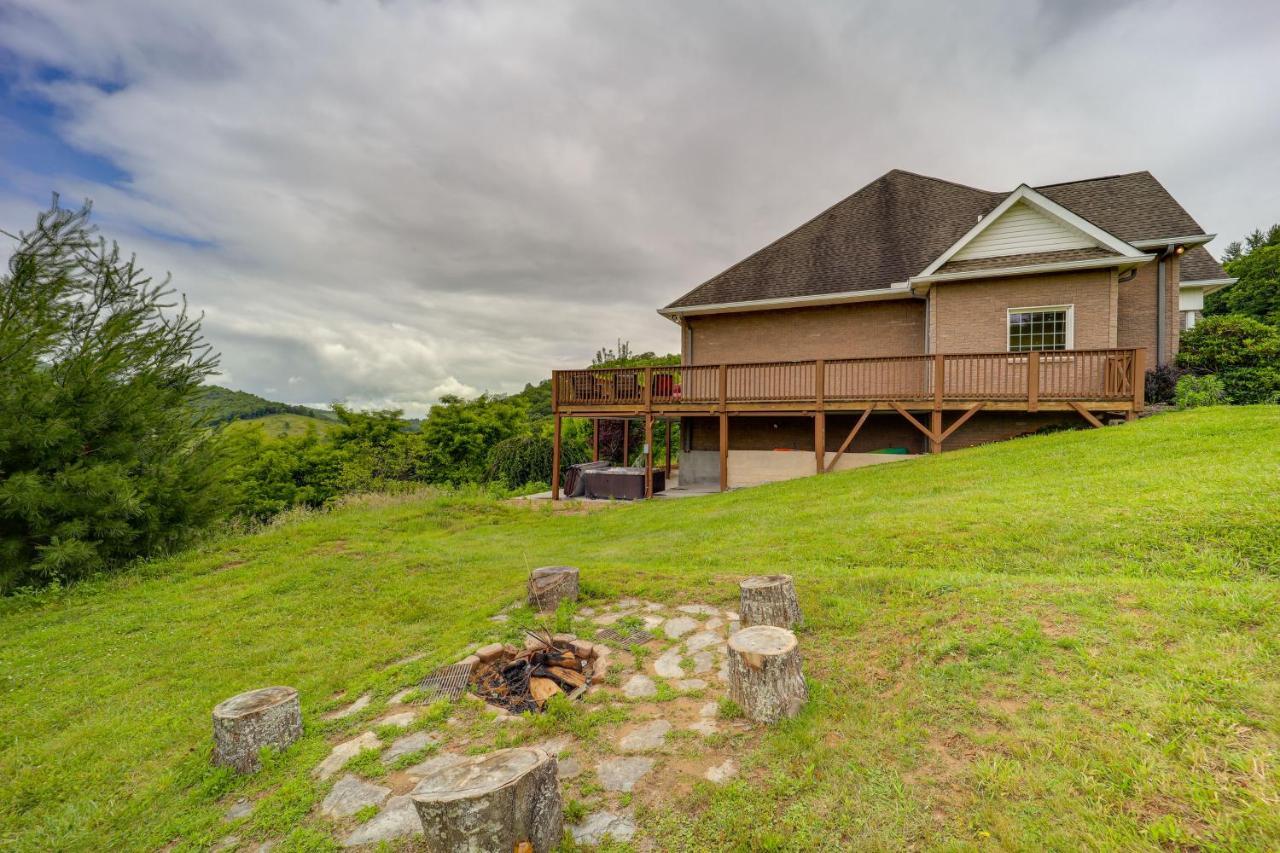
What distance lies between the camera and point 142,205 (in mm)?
10133

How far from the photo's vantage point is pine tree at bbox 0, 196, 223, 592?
21.5 feet

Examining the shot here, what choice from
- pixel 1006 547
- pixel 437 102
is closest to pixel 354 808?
pixel 1006 547

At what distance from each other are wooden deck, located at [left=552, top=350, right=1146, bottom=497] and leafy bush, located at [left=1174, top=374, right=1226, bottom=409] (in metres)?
1.24

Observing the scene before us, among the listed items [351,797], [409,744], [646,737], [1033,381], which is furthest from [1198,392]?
[351,797]

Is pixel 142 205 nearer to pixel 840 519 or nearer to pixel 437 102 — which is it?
pixel 437 102

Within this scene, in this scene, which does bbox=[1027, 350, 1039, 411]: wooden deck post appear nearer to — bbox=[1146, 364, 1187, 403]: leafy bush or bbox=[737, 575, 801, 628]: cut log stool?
bbox=[1146, 364, 1187, 403]: leafy bush

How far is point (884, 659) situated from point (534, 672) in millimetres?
2438

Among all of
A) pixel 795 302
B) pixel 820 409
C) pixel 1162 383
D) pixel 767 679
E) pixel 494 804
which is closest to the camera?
pixel 494 804

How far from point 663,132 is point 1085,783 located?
15235mm

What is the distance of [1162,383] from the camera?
10.9 meters

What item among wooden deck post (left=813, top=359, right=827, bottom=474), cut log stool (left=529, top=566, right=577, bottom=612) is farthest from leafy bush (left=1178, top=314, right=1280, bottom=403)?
cut log stool (left=529, top=566, right=577, bottom=612)

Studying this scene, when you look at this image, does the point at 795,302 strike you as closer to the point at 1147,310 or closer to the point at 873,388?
the point at 873,388

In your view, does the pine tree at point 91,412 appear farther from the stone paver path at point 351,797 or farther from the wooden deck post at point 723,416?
the wooden deck post at point 723,416

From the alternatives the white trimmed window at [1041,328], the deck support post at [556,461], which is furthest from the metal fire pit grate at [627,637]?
the white trimmed window at [1041,328]
